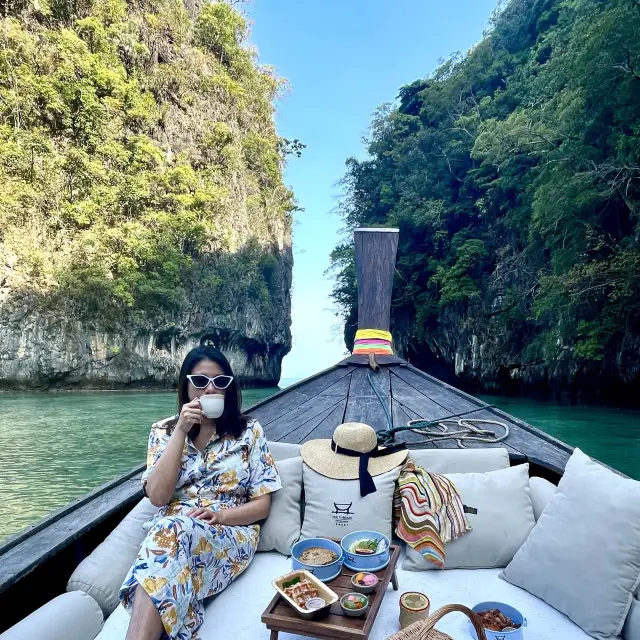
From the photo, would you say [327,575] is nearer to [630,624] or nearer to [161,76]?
[630,624]

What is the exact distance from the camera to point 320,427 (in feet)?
7.72

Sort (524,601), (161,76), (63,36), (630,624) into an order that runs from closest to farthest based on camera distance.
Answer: (630,624) < (524,601) < (63,36) < (161,76)

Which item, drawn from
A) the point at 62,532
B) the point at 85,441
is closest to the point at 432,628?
the point at 62,532

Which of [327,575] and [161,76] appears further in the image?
[161,76]

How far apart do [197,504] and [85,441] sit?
5354 millimetres

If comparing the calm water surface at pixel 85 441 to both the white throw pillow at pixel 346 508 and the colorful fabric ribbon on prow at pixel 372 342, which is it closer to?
the colorful fabric ribbon on prow at pixel 372 342

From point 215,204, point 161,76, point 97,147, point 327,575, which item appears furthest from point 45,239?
point 327,575

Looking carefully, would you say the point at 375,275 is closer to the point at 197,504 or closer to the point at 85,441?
the point at 197,504

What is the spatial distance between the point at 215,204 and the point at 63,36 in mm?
5912

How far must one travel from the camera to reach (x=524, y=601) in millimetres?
1183

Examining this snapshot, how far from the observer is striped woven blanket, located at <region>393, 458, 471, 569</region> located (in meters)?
1.33

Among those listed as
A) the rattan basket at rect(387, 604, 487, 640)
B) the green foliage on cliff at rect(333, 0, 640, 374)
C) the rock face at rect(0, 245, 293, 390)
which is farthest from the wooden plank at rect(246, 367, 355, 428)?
the rock face at rect(0, 245, 293, 390)

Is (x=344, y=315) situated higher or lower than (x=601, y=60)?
lower

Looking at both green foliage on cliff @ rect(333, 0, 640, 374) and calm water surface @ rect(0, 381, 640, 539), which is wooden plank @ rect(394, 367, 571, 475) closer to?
calm water surface @ rect(0, 381, 640, 539)
